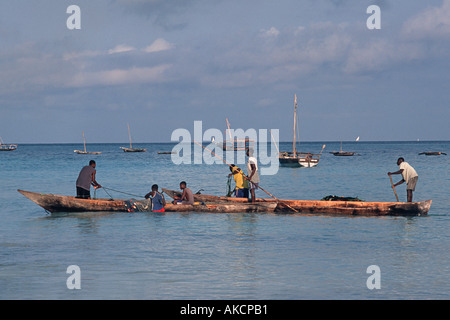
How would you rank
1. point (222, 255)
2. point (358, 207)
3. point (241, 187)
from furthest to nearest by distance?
point (241, 187) < point (358, 207) < point (222, 255)

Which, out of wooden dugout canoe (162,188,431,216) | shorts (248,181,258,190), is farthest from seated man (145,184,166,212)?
shorts (248,181,258,190)

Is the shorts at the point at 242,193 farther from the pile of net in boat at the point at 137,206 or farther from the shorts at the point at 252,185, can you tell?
the pile of net in boat at the point at 137,206

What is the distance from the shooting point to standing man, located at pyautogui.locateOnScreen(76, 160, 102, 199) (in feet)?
58.4

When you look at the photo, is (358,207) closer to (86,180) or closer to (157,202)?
(157,202)

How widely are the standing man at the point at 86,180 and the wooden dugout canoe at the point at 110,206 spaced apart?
311 mm

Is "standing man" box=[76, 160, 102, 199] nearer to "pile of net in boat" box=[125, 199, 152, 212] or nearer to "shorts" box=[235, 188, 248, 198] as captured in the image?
"pile of net in boat" box=[125, 199, 152, 212]

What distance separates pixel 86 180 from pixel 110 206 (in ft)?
4.32

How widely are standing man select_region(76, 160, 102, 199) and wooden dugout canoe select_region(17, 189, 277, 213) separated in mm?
311

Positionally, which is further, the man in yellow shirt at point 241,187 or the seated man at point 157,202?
the man in yellow shirt at point 241,187

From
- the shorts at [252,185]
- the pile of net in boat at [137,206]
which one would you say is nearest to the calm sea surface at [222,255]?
the pile of net in boat at [137,206]

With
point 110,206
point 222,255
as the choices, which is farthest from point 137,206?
point 222,255

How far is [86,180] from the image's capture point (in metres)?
18.0

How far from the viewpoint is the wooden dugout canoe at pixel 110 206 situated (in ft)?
58.9
